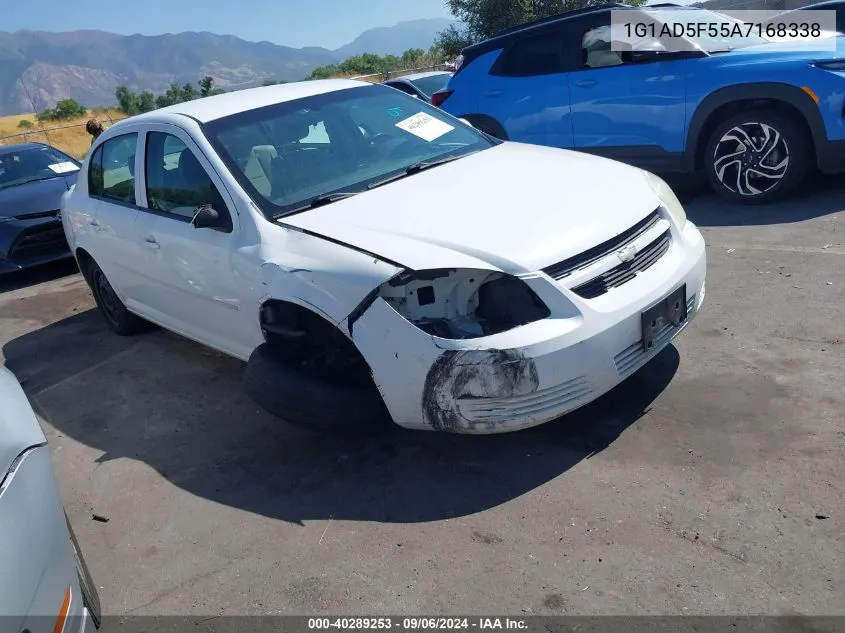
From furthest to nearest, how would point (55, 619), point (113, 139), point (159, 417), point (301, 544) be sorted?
point (113, 139) → point (159, 417) → point (301, 544) → point (55, 619)

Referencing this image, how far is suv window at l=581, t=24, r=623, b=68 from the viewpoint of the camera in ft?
22.6

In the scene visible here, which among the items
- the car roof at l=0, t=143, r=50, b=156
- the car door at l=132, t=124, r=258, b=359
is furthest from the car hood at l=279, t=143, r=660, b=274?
the car roof at l=0, t=143, r=50, b=156

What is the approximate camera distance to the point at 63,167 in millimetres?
9406

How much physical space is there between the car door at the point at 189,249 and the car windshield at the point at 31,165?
536cm

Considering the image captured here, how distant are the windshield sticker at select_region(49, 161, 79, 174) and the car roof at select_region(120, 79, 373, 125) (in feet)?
16.0

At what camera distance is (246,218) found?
3.69 meters

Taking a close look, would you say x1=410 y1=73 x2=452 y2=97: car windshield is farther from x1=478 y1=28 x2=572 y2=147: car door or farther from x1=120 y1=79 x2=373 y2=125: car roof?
x1=120 y1=79 x2=373 y2=125: car roof

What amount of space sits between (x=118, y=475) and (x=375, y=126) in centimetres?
244

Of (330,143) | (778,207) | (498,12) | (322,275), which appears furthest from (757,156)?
(498,12)

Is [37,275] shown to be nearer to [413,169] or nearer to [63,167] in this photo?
[63,167]

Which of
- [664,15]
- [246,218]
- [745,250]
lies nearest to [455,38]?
[664,15]

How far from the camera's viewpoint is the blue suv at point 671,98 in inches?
233

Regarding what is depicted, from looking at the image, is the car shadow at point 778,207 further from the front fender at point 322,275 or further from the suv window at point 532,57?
Result: the front fender at point 322,275

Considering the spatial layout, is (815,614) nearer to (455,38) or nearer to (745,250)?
(745,250)
